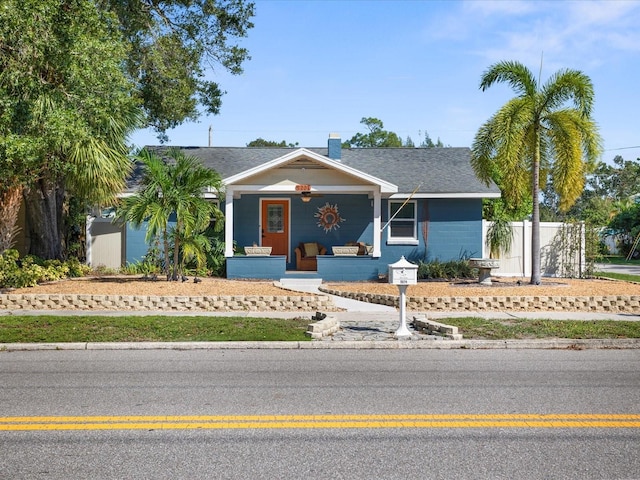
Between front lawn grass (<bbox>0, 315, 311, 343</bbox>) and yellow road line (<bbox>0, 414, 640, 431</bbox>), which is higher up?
front lawn grass (<bbox>0, 315, 311, 343</bbox>)

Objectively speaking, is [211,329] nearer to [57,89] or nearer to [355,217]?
[57,89]

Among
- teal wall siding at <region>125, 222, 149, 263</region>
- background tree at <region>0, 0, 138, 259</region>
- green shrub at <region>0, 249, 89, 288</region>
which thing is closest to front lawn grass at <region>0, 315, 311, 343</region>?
background tree at <region>0, 0, 138, 259</region>

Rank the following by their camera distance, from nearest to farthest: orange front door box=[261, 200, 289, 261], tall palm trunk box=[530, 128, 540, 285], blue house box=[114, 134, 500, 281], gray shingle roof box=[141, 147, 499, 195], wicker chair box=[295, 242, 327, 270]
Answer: tall palm trunk box=[530, 128, 540, 285]
blue house box=[114, 134, 500, 281]
wicker chair box=[295, 242, 327, 270]
gray shingle roof box=[141, 147, 499, 195]
orange front door box=[261, 200, 289, 261]

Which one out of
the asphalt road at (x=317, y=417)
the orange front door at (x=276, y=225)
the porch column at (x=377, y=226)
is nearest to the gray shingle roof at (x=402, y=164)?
the porch column at (x=377, y=226)

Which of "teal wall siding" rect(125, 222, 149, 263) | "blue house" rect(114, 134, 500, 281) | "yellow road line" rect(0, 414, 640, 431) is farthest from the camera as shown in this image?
"teal wall siding" rect(125, 222, 149, 263)

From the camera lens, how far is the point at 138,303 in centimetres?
1425

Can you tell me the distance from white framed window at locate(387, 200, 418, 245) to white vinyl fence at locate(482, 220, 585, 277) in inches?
93.7

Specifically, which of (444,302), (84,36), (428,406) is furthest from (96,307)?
(428,406)

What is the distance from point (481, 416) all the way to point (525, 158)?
1418 cm

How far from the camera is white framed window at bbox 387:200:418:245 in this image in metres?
22.3

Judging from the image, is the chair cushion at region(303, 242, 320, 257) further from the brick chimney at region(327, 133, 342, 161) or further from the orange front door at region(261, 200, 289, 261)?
the brick chimney at region(327, 133, 342, 161)

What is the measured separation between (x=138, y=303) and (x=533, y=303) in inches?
340

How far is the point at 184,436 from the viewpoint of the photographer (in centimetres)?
557

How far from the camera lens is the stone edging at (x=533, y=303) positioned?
48.1 ft
